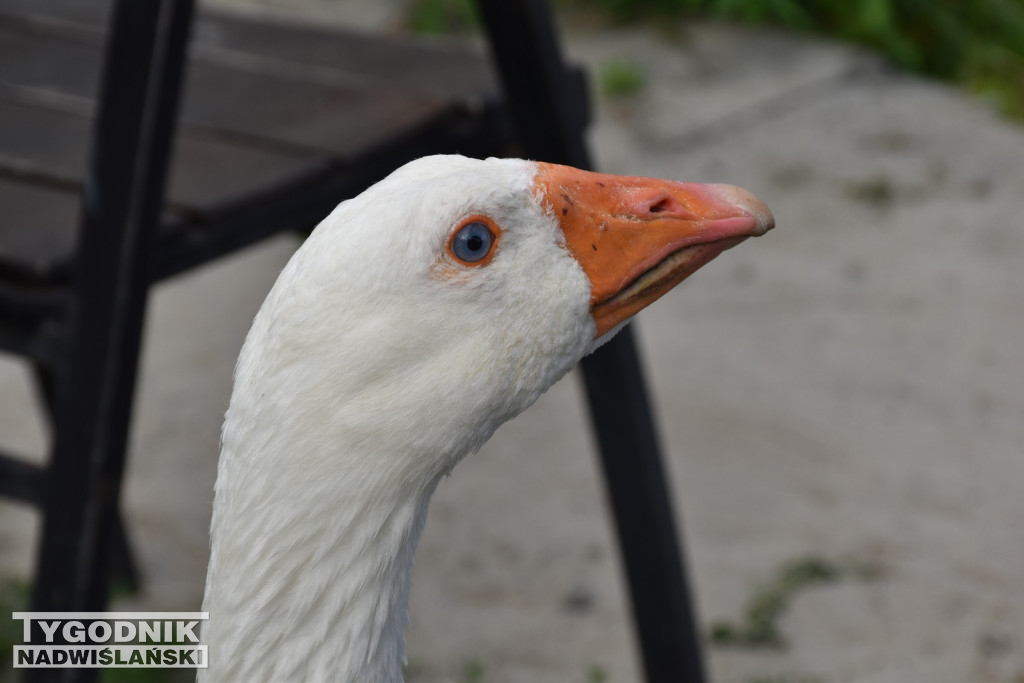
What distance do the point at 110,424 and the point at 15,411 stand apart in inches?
88.8

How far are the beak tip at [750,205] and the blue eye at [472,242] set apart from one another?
275mm

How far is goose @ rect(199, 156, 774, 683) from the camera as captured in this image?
1.13 m

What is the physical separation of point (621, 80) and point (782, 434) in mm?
2334

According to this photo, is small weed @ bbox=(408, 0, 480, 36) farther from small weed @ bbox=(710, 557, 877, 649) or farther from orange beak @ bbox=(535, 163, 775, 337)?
orange beak @ bbox=(535, 163, 775, 337)

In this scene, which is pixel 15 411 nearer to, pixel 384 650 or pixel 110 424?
pixel 110 424

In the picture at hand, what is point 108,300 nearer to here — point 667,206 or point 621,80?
point 667,206

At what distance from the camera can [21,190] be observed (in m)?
2.08

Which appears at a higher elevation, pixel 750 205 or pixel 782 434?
pixel 782 434

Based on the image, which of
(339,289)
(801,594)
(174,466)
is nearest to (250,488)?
(339,289)

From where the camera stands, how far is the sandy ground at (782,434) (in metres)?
2.84

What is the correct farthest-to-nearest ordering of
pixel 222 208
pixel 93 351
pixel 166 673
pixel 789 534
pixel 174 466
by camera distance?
pixel 174 466, pixel 789 534, pixel 166 673, pixel 222 208, pixel 93 351

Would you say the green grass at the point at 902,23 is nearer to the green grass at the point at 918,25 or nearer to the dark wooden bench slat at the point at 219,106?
the green grass at the point at 918,25

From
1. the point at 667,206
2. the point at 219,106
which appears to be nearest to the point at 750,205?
the point at 667,206

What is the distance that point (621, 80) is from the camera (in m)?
5.32
